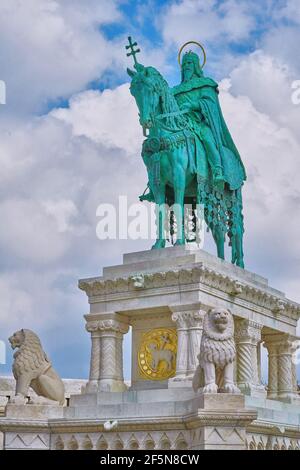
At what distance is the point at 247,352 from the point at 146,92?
25.3 feet

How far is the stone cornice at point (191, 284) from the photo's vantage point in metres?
22.5

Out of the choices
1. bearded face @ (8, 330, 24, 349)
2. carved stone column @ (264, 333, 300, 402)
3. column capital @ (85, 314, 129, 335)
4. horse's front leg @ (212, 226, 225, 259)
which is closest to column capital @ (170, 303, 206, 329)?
column capital @ (85, 314, 129, 335)

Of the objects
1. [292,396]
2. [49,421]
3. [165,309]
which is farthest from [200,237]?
[49,421]

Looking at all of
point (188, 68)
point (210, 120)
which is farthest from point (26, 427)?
point (188, 68)

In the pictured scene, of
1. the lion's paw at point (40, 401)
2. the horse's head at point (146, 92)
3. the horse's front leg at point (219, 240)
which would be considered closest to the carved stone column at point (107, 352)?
the lion's paw at point (40, 401)

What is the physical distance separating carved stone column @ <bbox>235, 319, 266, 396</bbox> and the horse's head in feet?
20.3

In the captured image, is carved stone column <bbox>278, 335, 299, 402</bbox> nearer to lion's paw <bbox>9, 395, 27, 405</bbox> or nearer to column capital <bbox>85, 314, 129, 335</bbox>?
column capital <bbox>85, 314, 129, 335</bbox>

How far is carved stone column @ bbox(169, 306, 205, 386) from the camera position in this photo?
71.4 feet

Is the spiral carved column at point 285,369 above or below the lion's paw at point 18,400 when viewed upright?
above

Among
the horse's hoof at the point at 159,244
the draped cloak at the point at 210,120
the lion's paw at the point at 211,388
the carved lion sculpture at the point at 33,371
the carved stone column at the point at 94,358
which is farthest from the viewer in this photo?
the draped cloak at the point at 210,120

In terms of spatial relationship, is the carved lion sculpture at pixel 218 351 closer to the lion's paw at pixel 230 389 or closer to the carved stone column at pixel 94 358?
the lion's paw at pixel 230 389
